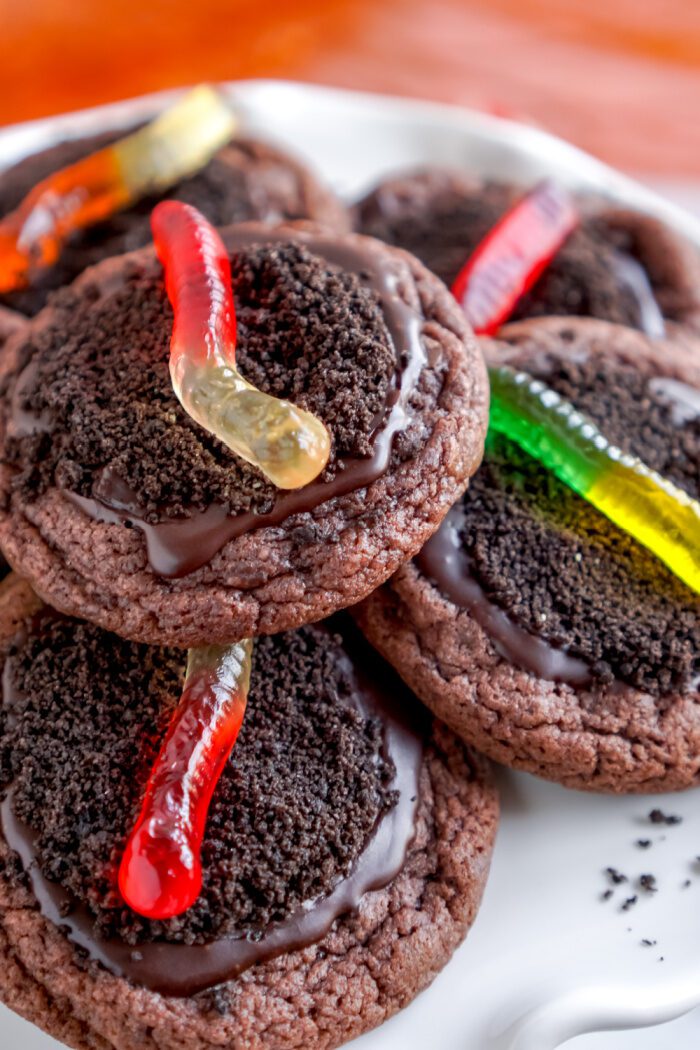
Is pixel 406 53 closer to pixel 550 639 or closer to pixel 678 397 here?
pixel 678 397

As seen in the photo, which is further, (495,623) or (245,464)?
(495,623)

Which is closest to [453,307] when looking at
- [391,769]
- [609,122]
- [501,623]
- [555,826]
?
[501,623]

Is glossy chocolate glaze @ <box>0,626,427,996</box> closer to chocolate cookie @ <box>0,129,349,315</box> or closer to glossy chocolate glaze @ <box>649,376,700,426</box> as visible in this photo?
glossy chocolate glaze @ <box>649,376,700,426</box>

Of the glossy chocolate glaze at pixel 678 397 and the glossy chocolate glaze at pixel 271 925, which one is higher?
the glossy chocolate glaze at pixel 678 397

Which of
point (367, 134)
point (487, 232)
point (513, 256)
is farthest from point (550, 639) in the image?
point (367, 134)

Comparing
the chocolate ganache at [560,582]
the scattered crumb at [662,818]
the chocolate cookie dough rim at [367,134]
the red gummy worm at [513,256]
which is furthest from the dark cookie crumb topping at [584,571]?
the chocolate cookie dough rim at [367,134]

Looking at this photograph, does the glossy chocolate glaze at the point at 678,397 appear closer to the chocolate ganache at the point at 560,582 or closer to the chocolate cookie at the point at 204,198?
the chocolate ganache at the point at 560,582

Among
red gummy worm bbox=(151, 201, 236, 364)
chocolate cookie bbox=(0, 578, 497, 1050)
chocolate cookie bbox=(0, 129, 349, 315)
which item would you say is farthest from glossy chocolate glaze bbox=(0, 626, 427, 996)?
chocolate cookie bbox=(0, 129, 349, 315)
